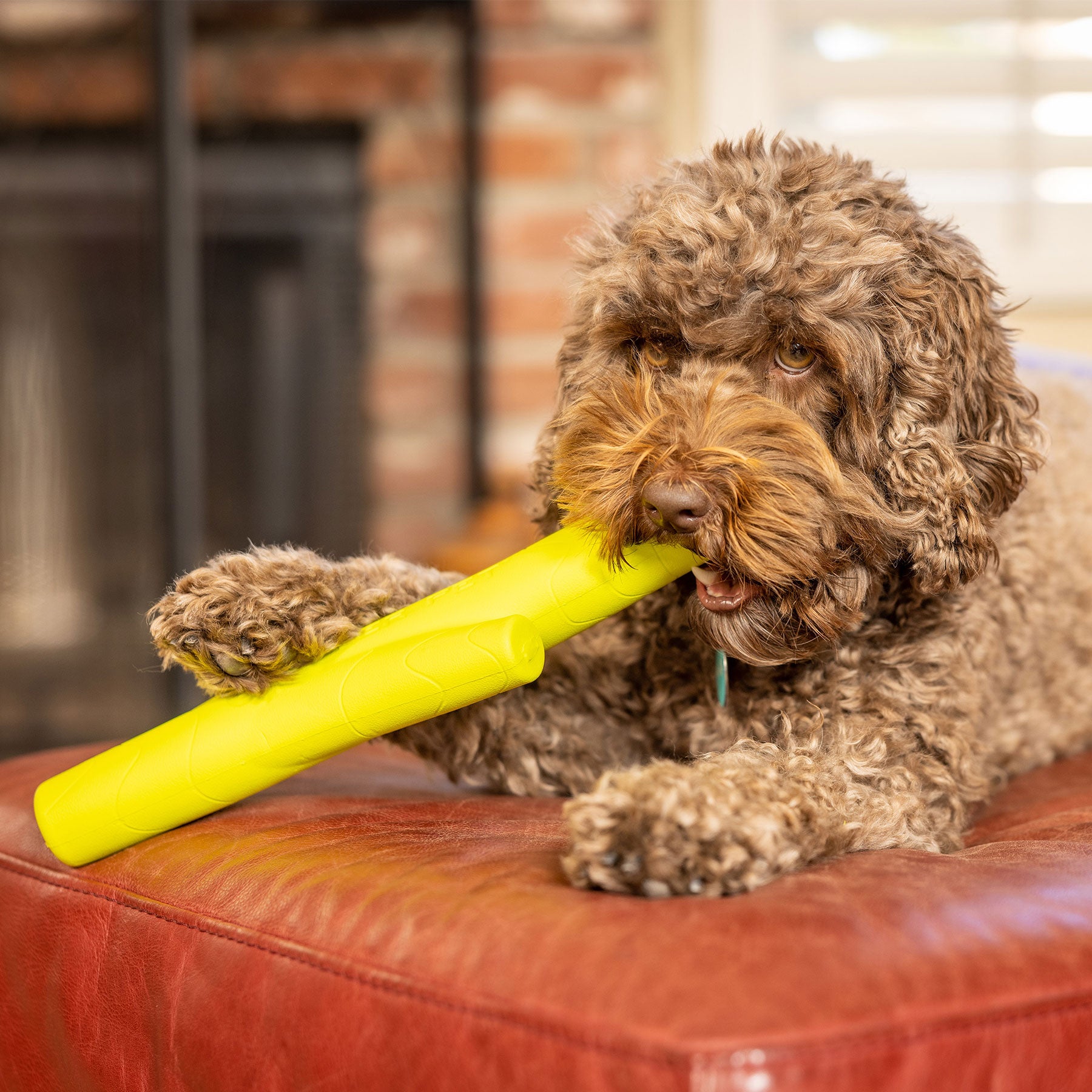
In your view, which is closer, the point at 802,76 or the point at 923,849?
the point at 923,849

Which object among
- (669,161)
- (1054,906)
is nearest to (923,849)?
(1054,906)

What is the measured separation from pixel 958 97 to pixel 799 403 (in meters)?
2.77

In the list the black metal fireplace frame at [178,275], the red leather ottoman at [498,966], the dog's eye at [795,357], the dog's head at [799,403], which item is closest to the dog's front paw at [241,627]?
the red leather ottoman at [498,966]

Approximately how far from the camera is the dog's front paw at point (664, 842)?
116cm

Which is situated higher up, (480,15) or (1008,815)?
(480,15)

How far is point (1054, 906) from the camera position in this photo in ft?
3.79

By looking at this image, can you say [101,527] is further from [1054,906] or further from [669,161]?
[1054,906]

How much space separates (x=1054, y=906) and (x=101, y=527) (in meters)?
2.96

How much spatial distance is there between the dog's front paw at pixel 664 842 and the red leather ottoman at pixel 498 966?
0.03 m

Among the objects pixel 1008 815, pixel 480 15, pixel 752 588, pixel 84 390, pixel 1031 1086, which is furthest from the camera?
pixel 480 15

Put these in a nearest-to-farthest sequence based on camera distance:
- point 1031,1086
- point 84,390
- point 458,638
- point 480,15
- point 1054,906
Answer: point 1031,1086 → point 1054,906 → point 458,638 → point 84,390 → point 480,15

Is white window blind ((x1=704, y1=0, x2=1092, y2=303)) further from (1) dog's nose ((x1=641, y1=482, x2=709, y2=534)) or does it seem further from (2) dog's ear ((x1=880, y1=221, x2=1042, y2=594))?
(1) dog's nose ((x1=641, y1=482, x2=709, y2=534))

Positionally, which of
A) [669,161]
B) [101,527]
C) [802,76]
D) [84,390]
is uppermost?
[802,76]

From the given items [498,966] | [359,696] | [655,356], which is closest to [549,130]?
[655,356]
